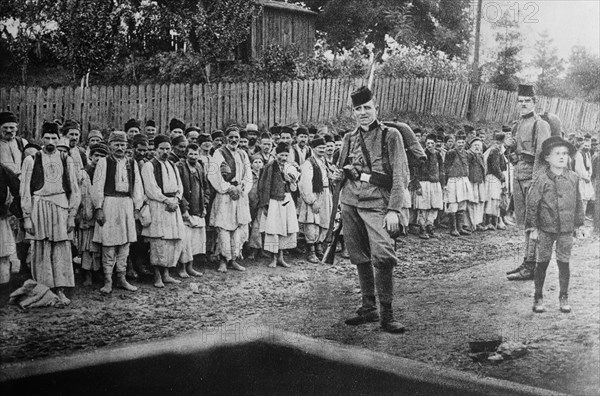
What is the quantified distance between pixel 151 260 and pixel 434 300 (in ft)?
7.29

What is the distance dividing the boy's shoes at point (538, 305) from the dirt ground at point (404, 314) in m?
0.05

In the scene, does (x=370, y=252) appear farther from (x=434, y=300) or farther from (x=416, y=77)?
(x=416, y=77)

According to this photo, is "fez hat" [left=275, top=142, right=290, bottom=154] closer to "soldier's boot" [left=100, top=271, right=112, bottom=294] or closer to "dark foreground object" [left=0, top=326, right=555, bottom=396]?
"soldier's boot" [left=100, top=271, right=112, bottom=294]

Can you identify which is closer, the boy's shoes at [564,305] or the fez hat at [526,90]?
the boy's shoes at [564,305]

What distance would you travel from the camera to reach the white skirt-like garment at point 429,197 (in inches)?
245

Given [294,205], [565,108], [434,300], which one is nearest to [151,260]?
[294,205]

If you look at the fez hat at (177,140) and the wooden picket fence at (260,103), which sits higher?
the wooden picket fence at (260,103)

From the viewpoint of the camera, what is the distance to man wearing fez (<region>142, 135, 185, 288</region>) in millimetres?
4719

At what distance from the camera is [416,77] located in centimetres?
502

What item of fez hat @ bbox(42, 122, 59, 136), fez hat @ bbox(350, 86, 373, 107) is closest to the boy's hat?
fez hat @ bbox(350, 86, 373, 107)

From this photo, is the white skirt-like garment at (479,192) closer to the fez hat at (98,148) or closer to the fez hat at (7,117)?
the fez hat at (98,148)

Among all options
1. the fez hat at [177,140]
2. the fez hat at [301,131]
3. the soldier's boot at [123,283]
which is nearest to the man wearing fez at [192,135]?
the fez hat at [177,140]

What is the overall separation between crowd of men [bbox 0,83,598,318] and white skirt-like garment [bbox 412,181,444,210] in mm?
16

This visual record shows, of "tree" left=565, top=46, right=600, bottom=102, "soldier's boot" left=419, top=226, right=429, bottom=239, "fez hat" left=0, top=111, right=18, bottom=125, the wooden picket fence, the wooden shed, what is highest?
the wooden shed
